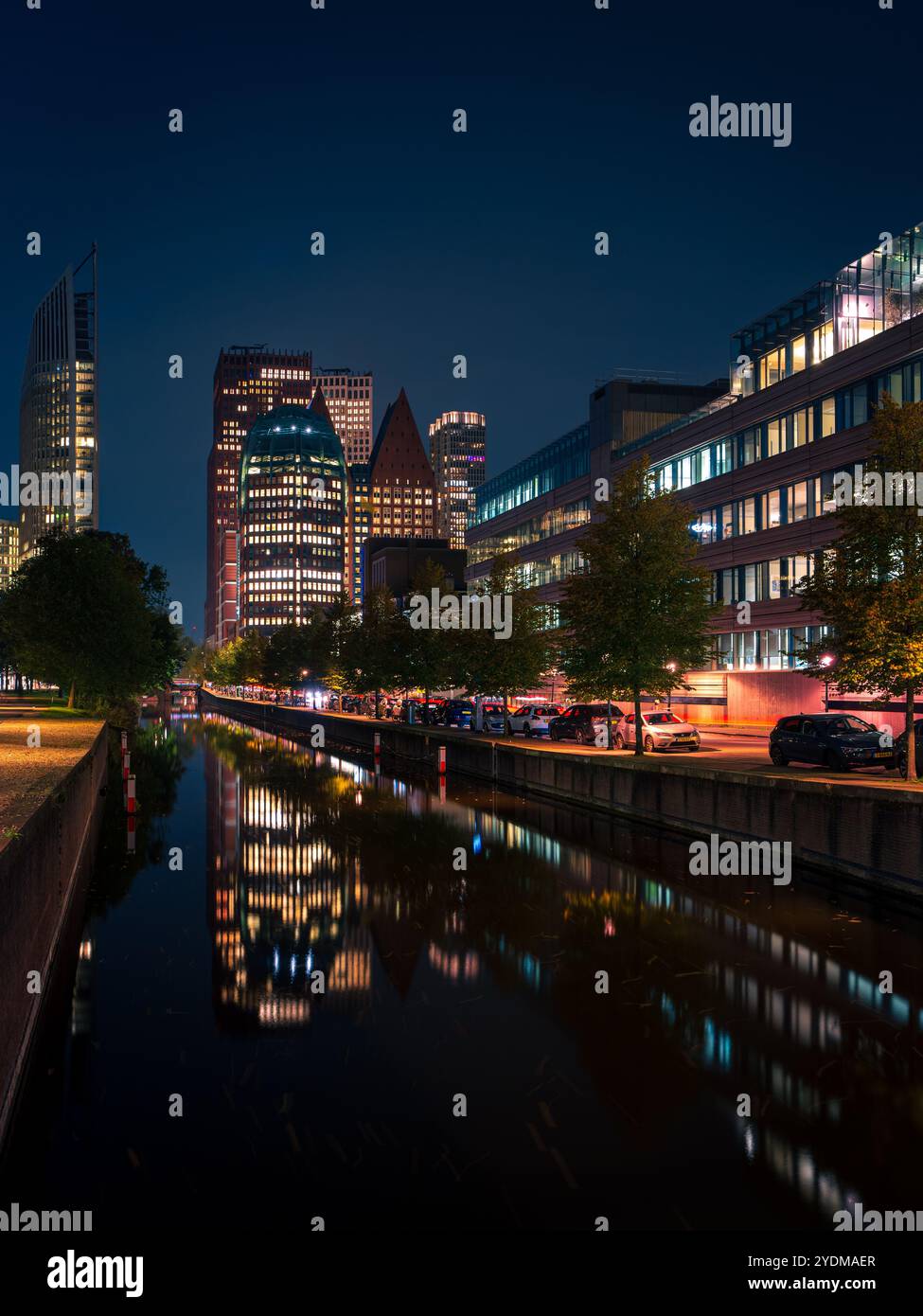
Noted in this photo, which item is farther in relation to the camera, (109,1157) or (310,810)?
(310,810)

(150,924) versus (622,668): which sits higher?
(622,668)

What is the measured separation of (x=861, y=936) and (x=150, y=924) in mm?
10072

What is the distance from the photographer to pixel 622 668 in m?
33.1

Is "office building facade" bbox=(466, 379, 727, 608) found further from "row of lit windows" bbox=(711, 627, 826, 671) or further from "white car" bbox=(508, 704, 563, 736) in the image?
"white car" bbox=(508, 704, 563, 736)

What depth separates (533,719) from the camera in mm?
56531

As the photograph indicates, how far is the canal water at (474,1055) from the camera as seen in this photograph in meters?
7.04

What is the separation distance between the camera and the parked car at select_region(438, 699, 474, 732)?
226 ft

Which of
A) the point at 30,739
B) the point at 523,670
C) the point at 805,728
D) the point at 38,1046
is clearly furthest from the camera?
the point at 523,670

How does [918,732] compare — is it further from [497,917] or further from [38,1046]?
[38,1046]

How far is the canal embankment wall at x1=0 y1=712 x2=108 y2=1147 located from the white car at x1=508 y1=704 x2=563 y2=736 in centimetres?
3789

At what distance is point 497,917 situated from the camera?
51.7 feet

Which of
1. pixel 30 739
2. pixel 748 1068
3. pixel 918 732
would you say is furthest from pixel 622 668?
pixel 748 1068

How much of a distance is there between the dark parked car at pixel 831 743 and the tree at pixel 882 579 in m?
4.40
